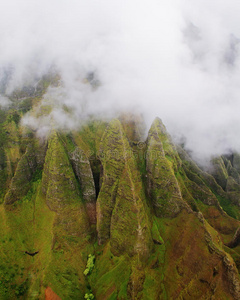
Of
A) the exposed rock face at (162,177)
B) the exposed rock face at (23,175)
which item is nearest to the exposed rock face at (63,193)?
the exposed rock face at (23,175)

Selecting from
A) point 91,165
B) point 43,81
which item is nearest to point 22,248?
point 91,165

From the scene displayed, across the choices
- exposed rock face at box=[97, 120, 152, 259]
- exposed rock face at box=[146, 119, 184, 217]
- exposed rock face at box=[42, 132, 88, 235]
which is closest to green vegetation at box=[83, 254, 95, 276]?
exposed rock face at box=[97, 120, 152, 259]

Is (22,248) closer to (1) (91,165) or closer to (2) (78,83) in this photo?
(1) (91,165)

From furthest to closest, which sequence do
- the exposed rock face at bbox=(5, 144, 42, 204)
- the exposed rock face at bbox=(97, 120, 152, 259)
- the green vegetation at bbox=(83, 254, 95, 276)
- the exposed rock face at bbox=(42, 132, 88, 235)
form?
the exposed rock face at bbox=(5, 144, 42, 204), the exposed rock face at bbox=(42, 132, 88, 235), the green vegetation at bbox=(83, 254, 95, 276), the exposed rock face at bbox=(97, 120, 152, 259)

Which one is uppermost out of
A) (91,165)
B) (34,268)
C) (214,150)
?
(214,150)

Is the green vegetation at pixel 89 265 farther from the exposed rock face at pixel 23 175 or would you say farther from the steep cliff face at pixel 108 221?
the exposed rock face at pixel 23 175

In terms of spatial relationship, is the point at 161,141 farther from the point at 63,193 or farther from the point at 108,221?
the point at 63,193

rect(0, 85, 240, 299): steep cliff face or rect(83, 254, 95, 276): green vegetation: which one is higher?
rect(0, 85, 240, 299): steep cliff face

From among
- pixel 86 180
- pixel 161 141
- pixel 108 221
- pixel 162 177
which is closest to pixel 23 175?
pixel 86 180

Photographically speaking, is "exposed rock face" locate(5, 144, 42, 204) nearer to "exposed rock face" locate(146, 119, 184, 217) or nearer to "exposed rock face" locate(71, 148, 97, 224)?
"exposed rock face" locate(71, 148, 97, 224)
